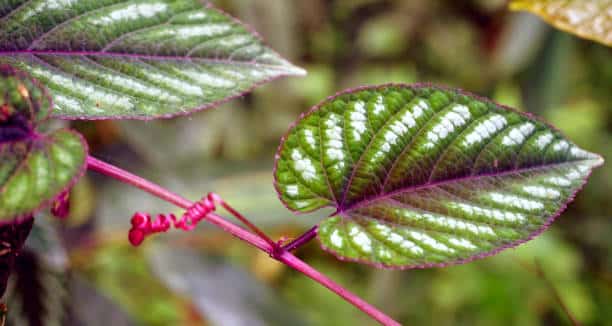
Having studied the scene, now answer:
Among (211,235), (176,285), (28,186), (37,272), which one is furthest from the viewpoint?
(211,235)

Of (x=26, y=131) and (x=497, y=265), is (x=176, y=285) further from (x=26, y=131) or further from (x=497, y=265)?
(x=497, y=265)

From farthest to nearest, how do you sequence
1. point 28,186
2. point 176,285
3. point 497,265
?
1. point 497,265
2. point 176,285
3. point 28,186

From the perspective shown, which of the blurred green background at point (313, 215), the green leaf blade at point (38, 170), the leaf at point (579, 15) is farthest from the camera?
the blurred green background at point (313, 215)

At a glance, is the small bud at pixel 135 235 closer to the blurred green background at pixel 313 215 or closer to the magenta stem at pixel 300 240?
the magenta stem at pixel 300 240

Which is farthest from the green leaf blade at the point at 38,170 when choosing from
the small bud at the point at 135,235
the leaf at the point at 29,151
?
the small bud at the point at 135,235

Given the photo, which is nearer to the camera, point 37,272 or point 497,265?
point 37,272

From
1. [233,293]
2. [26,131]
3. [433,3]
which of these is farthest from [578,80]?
[26,131]
